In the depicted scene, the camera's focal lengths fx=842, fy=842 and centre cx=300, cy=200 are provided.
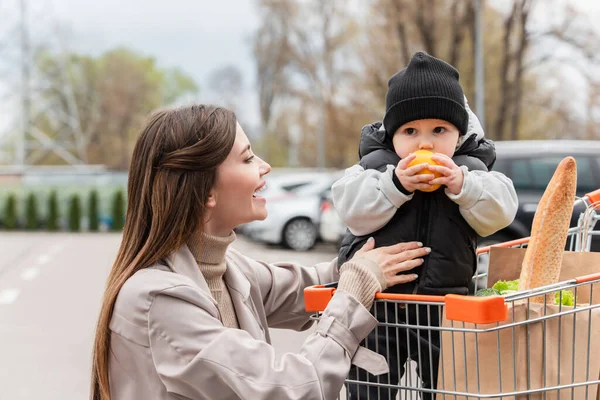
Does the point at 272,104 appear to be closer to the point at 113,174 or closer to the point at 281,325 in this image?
the point at 113,174

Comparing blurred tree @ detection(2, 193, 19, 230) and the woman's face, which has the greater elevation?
the woman's face

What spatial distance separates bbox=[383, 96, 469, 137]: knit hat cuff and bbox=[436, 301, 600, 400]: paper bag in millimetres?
569

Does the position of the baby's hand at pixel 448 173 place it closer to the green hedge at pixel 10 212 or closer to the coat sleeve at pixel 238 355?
the coat sleeve at pixel 238 355

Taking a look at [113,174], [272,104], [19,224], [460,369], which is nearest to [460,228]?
[460,369]

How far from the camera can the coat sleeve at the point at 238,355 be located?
2064mm

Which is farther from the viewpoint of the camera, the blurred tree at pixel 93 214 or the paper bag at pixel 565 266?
the blurred tree at pixel 93 214

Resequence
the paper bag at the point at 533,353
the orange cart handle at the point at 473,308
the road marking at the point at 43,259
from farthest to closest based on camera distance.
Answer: the road marking at the point at 43,259, the paper bag at the point at 533,353, the orange cart handle at the point at 473,308

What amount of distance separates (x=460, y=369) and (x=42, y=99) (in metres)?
55.5

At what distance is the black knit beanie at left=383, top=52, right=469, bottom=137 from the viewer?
2.30 meters

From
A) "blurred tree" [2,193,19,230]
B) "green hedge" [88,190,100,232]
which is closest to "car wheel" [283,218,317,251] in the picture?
"green hedge" [88,190,100,232]

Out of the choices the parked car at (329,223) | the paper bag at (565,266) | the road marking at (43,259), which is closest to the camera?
the paper bag at (565,266)

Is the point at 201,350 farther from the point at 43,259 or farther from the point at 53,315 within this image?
the point at 43,259

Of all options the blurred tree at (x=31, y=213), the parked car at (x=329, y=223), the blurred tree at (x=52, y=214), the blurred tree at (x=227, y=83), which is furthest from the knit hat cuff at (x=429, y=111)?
the blurred tree at (x=227, y=83)

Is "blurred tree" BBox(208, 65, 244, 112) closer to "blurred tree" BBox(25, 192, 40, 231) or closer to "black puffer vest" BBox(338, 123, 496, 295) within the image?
"blurred tree" BBox(25, 192, 40, 231)
